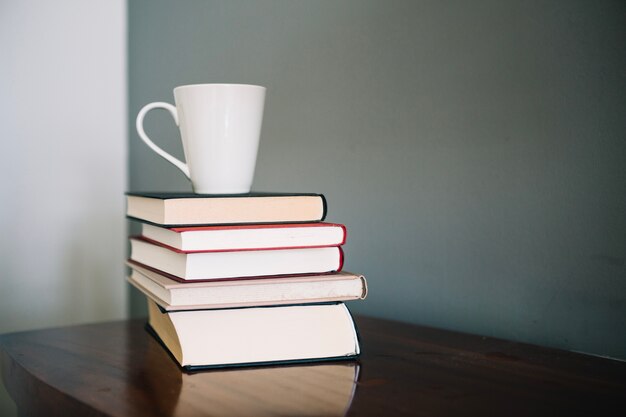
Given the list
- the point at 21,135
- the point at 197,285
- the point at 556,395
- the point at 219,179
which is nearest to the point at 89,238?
the point at 21,135

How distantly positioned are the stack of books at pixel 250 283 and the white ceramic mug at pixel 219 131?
9 cm

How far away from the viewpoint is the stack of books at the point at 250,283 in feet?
2.12

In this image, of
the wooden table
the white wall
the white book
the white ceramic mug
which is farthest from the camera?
the white wall

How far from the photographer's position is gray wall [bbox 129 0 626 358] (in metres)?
0.71

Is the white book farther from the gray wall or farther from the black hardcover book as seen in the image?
the gray wall

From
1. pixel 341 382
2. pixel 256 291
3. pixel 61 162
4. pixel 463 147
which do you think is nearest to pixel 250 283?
pixel 256 291

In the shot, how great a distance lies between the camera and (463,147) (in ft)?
2.68

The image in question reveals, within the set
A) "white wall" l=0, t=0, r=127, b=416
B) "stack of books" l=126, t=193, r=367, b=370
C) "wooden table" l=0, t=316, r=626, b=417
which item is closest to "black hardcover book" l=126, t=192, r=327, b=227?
"stack of books" l=126, t=193, r=367, b=370

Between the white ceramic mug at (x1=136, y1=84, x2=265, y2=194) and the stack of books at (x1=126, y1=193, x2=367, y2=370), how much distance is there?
0.09 m

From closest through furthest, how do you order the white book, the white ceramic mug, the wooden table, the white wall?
1. the wooden table
2. the white book
3. the white ceramic mug
4. the white wall

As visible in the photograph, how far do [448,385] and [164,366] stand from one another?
0.29 meters

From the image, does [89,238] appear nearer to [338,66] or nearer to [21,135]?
[21,135]

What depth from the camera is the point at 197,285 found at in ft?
2.11

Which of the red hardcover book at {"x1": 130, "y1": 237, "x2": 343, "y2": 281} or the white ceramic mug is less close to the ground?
the white ceramic mug
